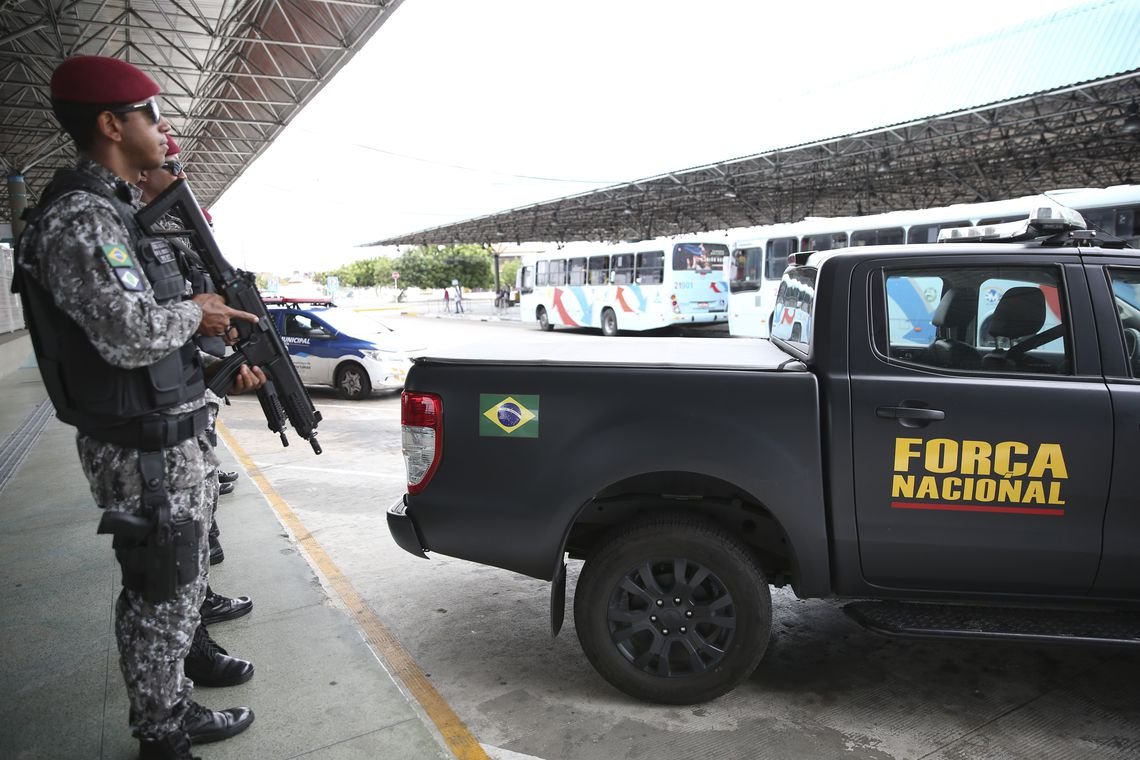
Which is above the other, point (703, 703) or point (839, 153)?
point (839, 153)

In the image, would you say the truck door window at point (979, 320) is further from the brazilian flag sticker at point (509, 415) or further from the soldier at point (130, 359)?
the soldier at point (130, 359)

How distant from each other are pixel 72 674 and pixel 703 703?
271 centimetres

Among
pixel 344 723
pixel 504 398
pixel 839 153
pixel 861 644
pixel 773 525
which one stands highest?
pixel 839 153

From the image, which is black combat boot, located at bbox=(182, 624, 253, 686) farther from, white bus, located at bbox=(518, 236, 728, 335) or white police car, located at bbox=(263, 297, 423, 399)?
white bus, located at bbox=(518, 236, 728, 335)

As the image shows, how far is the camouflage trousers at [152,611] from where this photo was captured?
96.7 inches

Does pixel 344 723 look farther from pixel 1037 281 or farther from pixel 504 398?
pixel 1037 281

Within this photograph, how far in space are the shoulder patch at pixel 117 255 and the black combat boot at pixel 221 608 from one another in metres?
2.05

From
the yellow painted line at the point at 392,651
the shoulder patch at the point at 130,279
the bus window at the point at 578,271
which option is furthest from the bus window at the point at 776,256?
the shoulder patch at the point at 130,279

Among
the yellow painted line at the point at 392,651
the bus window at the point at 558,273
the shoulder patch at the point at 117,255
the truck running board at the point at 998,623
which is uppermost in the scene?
the bus window at the point at 558,273

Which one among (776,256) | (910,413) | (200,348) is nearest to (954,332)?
(910,413)

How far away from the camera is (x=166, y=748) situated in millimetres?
2545

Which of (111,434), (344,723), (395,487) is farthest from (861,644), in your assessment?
(395,487)

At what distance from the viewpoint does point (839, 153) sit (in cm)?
2327

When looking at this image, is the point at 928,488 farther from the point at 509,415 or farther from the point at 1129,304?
the point at 509,415
